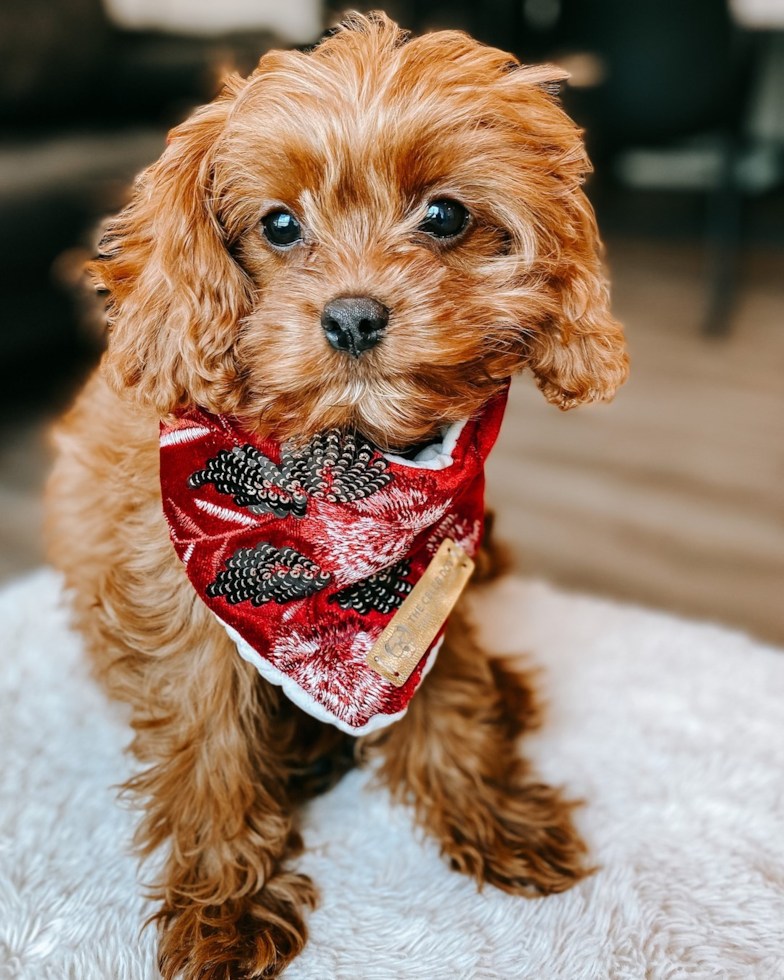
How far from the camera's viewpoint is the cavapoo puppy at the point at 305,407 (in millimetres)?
997

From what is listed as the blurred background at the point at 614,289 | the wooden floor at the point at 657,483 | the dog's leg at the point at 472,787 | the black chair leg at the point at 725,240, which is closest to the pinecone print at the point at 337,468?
the dog's leg at the point at 472,787

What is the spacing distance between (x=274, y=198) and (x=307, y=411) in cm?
24

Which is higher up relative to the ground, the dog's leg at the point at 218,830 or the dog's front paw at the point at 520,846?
the dog's leg at the point at 218,830

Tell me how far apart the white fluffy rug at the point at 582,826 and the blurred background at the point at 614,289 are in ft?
1.51

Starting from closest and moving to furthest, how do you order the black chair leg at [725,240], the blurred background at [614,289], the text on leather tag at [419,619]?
the text on leather tag at [419,619], the blurred background at [614,289], the black chair leg at [725,240]

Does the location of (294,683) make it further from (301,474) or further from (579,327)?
(579,327)

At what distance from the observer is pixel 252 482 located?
3.65 feet

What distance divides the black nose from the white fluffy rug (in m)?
0.77

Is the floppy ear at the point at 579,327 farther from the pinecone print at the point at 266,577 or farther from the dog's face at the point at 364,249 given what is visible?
the pinecone print at the point at 266,577

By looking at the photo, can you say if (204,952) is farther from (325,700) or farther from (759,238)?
(759,238)

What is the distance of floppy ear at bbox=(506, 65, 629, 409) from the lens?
105 cm

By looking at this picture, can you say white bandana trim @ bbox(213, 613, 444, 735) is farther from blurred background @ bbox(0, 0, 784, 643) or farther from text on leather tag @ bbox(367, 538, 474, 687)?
blurred background @ bbox(0, 0, 784, 643)

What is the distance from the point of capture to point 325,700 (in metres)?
1.18

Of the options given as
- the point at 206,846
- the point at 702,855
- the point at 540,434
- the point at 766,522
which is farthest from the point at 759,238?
the point at 206,846
